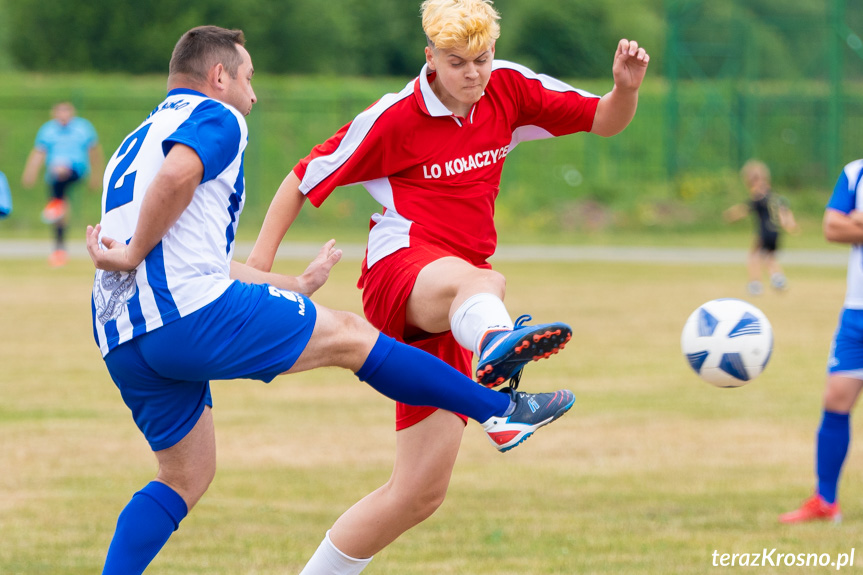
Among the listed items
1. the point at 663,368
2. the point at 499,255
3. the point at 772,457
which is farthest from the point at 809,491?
the point at 499,255

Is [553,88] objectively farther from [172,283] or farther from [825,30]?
[825,30]

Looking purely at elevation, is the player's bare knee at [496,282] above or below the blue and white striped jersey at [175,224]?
below

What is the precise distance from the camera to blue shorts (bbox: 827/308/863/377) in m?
6.06

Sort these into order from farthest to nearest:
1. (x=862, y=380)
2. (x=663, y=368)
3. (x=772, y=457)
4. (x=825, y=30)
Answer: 1. (x=825, y=30)
2. (x=663, y=368)
3. (x=772, y=457)
4. (x=862, y=380)

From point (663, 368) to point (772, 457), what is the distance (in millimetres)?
3462

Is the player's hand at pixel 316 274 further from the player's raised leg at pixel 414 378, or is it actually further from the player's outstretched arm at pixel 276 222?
the player's raised leg at pixel 414 378

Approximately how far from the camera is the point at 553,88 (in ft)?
15.1

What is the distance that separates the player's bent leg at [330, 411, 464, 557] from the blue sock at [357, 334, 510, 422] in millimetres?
442

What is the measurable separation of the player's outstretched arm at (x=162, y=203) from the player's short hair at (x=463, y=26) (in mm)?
1016

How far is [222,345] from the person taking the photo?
12.0ft

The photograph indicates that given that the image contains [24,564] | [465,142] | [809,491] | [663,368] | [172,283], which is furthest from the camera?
[663,368]

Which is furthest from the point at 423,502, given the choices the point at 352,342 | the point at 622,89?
the point at 622,89

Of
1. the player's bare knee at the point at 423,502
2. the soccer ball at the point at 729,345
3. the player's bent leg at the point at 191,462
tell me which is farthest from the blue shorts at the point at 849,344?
the player's bent leg at the point at 191,462

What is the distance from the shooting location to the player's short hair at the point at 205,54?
3949mm
